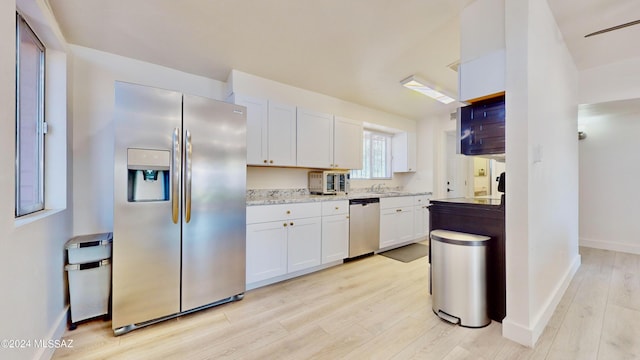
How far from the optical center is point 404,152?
4965mm

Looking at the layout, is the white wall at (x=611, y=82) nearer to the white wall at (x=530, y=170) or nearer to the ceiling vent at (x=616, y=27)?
the ceiling vent at (x=616, y=27)

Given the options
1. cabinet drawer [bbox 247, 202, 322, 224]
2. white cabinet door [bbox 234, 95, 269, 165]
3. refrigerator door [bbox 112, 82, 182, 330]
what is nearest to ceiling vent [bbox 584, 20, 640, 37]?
cabinet drawer [bbox 247, 202, 322, 224]

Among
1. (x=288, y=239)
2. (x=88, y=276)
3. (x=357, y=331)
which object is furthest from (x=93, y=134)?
(x=357, y=331)

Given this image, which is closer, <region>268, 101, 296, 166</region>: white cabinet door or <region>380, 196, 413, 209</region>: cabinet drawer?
<region>268, 101, 296, 166</region>: white cabinet door

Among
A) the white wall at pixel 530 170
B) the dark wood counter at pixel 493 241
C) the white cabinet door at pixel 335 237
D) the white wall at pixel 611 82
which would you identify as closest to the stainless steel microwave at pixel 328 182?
the white cabinet door at pixel 335 237

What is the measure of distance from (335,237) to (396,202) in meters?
1.35

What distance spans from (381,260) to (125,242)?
115 inches

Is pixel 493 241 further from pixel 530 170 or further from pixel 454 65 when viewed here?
pixel 454 65

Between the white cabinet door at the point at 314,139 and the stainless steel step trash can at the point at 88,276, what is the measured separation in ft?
6.95

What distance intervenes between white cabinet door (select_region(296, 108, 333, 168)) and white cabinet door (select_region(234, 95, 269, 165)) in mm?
470

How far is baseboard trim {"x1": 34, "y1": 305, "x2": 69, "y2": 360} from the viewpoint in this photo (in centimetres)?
149

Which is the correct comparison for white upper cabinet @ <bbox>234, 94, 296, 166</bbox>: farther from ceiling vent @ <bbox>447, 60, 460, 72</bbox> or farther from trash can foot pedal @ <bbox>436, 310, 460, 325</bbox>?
trash can foot pedal @ <bbox>436, 310, 460, 325</bbox>

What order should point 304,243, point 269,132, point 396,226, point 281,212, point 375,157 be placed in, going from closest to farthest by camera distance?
point 281,212, point 304,243, point 269,132, point 396,226, point 375,157

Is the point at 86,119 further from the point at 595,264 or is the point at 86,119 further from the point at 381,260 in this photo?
the point at 595,264
